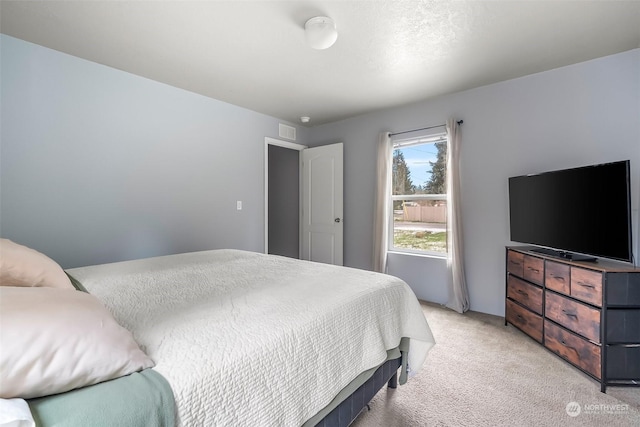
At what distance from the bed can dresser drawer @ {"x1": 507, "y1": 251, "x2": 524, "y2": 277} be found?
146 centimetres

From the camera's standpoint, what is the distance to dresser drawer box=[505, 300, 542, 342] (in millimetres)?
2268

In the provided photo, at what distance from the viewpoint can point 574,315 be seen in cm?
194

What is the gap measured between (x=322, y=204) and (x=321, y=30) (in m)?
2.65

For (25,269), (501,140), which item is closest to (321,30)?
(25,269)

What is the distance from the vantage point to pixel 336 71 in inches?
102

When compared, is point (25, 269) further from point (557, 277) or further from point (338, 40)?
point (557, 277)

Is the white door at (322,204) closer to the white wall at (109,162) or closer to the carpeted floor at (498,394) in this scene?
the white wall at (109,162)

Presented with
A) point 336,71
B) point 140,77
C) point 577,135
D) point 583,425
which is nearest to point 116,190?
point 140,77

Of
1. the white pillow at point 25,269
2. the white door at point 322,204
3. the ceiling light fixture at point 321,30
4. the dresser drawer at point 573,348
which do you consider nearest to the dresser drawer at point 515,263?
the dresser drawer at point 573,348

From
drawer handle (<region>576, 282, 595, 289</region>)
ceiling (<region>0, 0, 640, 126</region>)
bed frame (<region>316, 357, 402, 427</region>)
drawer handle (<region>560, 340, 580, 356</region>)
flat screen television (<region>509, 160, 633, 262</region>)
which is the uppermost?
ceiling (<region>0, 0, 640, 126</region>)

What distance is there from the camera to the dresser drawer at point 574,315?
1.80 meters

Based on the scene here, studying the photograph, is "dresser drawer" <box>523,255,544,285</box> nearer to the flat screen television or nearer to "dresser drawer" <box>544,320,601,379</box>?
the flat screen television

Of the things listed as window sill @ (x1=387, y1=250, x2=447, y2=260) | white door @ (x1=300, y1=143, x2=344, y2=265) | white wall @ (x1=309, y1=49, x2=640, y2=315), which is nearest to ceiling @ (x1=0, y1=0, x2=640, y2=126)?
white wall @ (x1=309, y1=49, x2=640, y2=315)

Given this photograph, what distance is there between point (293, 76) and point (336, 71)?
0.42m
